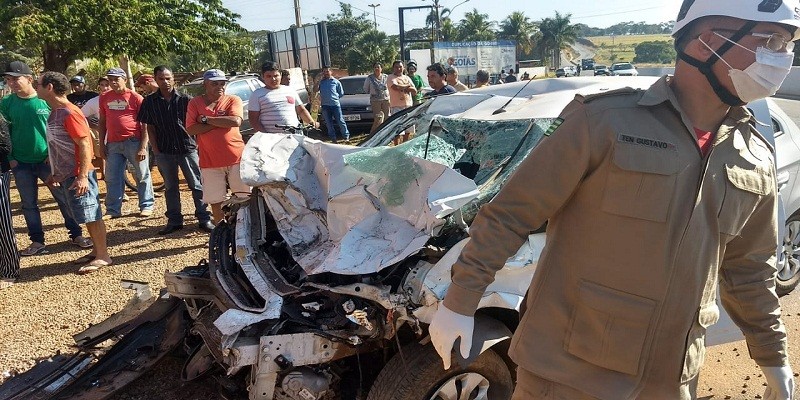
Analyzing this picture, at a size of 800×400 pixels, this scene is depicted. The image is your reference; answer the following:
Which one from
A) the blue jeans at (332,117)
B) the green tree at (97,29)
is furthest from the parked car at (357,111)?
the green tree at (97,29)

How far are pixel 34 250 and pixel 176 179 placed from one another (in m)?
1.55

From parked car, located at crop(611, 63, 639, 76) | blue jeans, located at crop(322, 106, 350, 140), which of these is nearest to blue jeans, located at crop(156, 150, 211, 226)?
blue jeans, located at crop(322, 106, 350, 140)

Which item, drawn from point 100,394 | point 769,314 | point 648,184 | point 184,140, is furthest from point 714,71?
point 184,140

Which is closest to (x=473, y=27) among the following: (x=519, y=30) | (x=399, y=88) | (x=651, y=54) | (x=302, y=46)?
(x=519, y=30)

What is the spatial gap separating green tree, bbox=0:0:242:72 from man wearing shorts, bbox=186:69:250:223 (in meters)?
8.58

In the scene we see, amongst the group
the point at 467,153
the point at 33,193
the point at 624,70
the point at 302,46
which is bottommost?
the point at 624,70

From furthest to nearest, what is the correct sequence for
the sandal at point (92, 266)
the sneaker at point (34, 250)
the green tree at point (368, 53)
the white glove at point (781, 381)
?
1. the green tree at point (368, 53)
2. the sneaker at point (34, 250)
3. the sandal at point (92, 266)
4. the white glove at point (781, 381)

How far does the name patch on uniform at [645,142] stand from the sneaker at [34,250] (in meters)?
6.25

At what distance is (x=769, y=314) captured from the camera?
6.01 feet

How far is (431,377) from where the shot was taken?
8.16 ft

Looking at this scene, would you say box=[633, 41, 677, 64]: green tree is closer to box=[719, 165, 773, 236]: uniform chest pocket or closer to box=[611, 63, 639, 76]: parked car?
box=[611, 63, 639, 76]: parked car

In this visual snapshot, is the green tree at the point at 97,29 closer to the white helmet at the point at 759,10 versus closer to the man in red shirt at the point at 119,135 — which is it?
the man in red shirt at the point at 119,135

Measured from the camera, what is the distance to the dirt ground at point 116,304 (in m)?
3.36

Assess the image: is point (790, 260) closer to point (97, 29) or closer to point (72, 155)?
point (72, 155)
